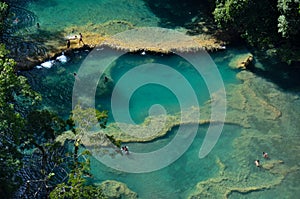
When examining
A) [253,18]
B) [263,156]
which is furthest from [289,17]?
[263,156]

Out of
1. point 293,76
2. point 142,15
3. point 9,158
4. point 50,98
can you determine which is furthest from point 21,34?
point 293,76

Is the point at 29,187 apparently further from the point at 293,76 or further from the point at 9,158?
the point at 293,76

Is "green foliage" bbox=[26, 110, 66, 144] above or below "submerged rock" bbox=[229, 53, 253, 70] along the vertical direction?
above

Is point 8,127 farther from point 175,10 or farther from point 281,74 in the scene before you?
point 175,10

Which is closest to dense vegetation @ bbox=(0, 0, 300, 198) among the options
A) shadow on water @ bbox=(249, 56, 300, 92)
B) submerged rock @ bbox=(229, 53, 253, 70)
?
shadow on water @ bbox=(249, 56, 300, 92)

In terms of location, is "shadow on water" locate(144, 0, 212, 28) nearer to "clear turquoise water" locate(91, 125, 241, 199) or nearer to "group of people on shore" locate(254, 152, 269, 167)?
"clear turquoise water" locate(91, 125, 241, 199)

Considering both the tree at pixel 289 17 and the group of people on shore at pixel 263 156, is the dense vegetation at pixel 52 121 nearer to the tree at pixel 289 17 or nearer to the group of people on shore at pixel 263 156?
the tree at pixel 289 17
